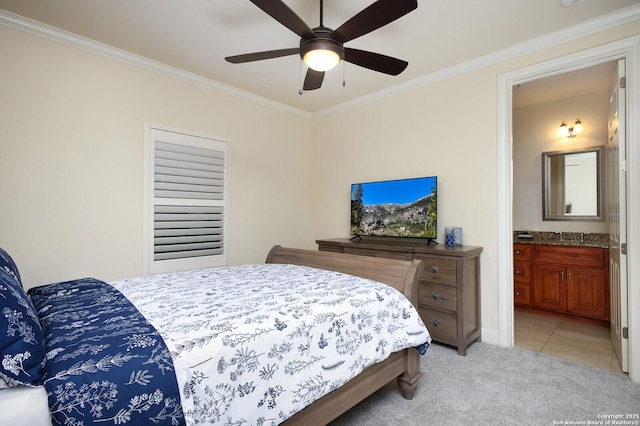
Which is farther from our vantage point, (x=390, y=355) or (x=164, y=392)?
(x=390, y=355)

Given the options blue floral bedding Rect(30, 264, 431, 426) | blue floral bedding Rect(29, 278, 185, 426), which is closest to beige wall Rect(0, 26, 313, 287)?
blue floral bedding Rect(30, 264, 431, 426)

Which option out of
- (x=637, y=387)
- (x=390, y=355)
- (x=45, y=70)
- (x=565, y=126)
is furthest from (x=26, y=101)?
(x=565, y=126)

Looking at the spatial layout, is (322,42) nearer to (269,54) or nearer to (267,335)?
(269,54)

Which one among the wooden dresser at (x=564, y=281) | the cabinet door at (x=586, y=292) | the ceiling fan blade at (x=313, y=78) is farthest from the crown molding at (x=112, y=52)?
the cabinet door at (x=586, y=292)

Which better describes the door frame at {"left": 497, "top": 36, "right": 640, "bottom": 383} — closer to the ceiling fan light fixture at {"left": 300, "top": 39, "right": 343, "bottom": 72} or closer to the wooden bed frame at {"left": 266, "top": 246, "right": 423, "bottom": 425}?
the wooden bed frame at {"left": 266, "top": 246, "right": 423, "bottom": 425}

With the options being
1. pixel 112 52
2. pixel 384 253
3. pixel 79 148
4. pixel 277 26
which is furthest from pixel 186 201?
pixel 384 253

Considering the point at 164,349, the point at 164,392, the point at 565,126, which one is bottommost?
the point at 164,392

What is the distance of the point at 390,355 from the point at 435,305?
125cm

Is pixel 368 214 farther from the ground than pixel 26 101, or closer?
closer

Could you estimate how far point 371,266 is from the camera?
7.66ft

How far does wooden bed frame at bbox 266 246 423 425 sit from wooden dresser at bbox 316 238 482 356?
34.5 inches

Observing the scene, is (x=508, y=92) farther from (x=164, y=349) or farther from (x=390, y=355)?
(x=164, y=349)

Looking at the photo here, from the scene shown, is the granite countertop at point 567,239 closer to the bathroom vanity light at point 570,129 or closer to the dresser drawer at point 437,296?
the bathroom vanity light at point 570,129

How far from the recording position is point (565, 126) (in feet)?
13.8
